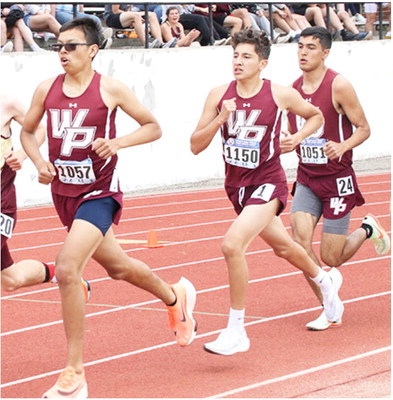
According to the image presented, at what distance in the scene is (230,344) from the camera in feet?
20.4

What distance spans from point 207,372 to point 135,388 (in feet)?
1.67

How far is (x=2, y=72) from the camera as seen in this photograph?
13398mm

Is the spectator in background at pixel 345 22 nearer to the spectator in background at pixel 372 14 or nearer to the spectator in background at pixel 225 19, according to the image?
the spectator in background at pixel 372 14

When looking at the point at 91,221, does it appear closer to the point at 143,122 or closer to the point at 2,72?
the point at 143,122

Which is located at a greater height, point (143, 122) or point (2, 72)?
point (143, 122)

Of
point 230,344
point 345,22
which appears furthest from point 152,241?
point 345,22

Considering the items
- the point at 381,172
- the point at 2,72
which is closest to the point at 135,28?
the point at 2,72

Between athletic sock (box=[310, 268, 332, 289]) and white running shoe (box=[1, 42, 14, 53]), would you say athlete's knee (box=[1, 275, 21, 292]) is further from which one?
white running shoe (box=[1, 42, 14, 53])

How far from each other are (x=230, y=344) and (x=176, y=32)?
10693mm

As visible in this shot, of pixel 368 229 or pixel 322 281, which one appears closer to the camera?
pixel 322 281

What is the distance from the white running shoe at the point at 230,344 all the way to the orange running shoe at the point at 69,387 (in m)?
0.98

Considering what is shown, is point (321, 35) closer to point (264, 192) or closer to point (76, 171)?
point (264, 192)

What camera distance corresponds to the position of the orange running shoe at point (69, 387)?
17.6 ft

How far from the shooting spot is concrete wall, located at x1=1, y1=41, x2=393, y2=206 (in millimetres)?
13883
